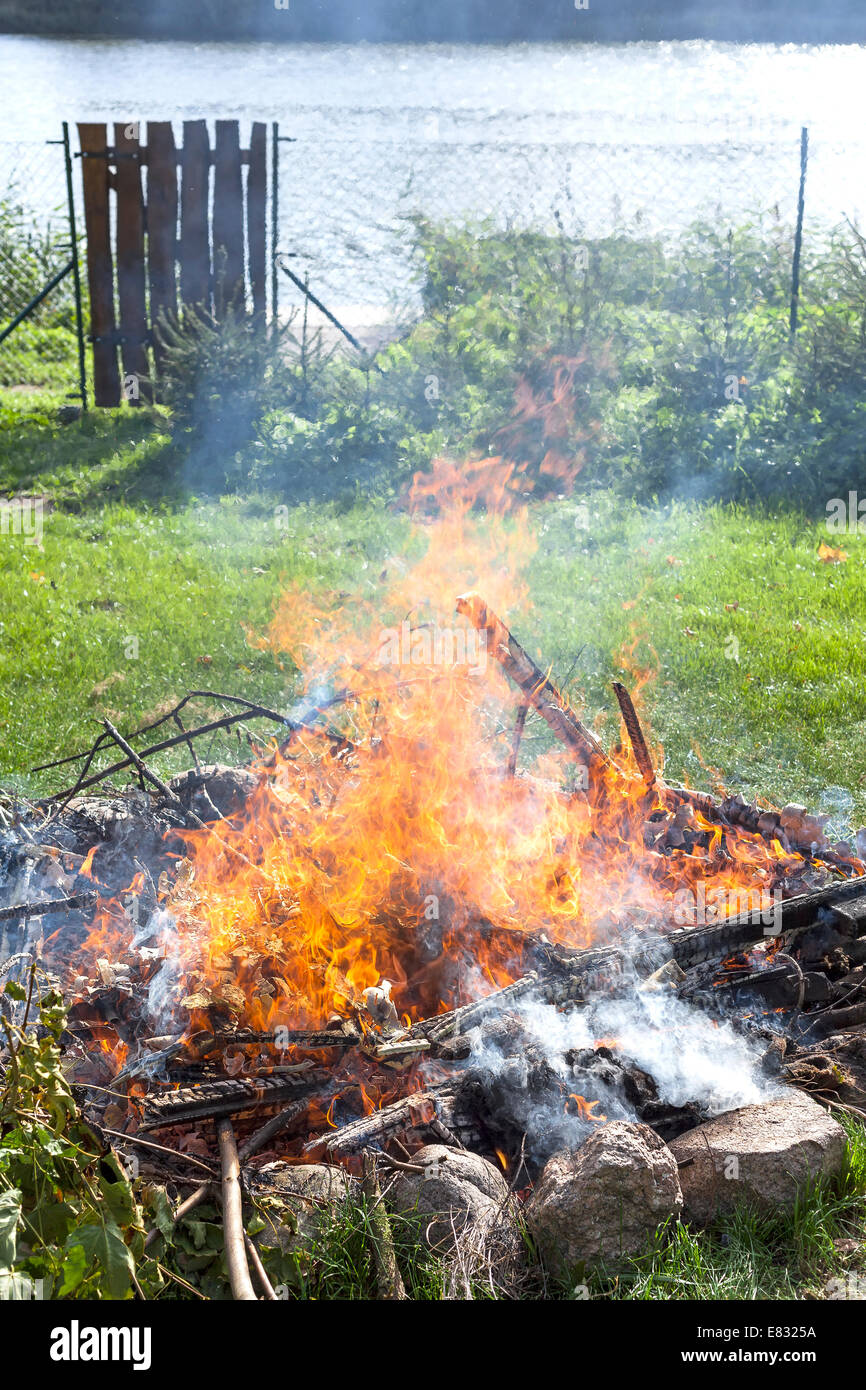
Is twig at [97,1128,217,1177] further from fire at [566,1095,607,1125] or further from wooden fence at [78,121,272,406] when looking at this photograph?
wooden fence at [78,121,272,406]

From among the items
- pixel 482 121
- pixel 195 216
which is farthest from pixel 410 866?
pixel 482 121

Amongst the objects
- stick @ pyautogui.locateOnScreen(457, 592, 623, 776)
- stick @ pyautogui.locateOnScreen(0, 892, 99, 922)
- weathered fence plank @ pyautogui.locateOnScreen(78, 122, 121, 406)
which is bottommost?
stick @ pyautogui.locateOnScreen(0, 892, 99, 922)

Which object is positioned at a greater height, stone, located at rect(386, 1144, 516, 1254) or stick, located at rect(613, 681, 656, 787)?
stick, located at rect(613, 681, 656, 787)

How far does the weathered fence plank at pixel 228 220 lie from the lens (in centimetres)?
1082

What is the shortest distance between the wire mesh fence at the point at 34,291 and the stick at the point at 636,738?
9000 mm

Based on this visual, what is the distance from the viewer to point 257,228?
36.4 feet

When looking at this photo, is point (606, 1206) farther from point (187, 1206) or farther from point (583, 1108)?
point (187, 1206)

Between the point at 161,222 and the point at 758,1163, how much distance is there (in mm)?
10475

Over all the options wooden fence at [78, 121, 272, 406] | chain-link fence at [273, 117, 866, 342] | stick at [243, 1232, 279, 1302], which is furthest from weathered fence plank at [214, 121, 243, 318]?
stick at [243, 1232, 279, 1302]

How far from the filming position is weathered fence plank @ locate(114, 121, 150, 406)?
1061 centimetres

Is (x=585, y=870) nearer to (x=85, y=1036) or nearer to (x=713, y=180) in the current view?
(x=85, y=1036)

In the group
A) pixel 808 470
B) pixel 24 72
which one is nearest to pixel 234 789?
pixel 808 470

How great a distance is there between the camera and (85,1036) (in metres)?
3.46

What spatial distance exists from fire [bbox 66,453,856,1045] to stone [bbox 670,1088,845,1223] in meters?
0.42
